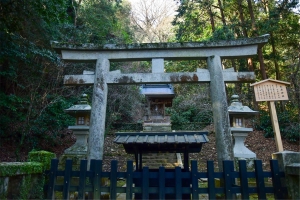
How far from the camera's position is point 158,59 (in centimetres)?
518

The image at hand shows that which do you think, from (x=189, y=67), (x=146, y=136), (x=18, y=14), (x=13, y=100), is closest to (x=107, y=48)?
(x=146, y=136)

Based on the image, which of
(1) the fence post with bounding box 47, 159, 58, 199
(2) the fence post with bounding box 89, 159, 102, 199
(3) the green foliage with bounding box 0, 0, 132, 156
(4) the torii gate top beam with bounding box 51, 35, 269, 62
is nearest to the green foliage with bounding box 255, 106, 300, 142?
(4) the torii gate top beam with bounding box 51, 35, 269, 62

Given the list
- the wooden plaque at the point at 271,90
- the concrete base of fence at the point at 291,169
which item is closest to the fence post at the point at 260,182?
the concrete base of fence at the point at 291,169

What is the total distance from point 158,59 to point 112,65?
785 cm

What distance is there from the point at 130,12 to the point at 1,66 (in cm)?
1747

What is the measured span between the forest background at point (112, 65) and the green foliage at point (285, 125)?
6 cm

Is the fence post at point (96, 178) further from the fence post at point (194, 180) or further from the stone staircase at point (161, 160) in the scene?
the stone staircase at point (161, 160)

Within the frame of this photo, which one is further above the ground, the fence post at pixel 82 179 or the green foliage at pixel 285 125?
the green foliage at pixel 285 125

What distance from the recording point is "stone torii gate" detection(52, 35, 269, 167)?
491 cm

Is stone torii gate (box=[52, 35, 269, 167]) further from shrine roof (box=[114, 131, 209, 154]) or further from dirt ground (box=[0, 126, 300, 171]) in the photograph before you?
dirt ground (box=[0, 126, 300, 171])

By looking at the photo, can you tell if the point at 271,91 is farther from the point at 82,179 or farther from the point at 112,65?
the point at 112,65

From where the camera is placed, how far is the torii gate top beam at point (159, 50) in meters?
5.08

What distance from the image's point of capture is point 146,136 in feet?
14.0

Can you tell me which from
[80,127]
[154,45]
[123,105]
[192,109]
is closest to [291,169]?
[154,45]
